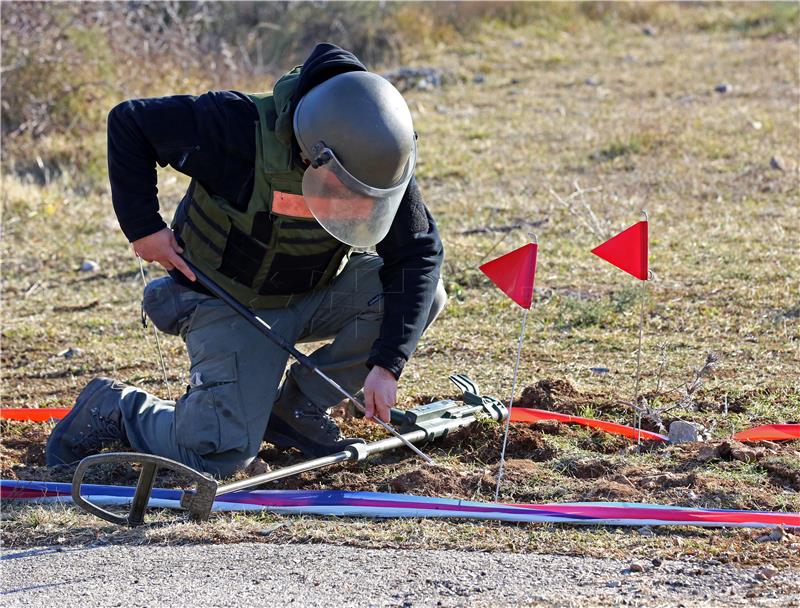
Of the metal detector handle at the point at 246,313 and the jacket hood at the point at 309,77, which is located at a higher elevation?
the jacket hood at the point at 309,77

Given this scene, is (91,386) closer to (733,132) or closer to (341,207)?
(341,207)

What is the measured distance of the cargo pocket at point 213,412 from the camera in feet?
14.1

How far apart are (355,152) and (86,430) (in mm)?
1706

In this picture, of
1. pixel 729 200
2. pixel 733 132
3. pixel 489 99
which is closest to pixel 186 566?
pixel 729 200

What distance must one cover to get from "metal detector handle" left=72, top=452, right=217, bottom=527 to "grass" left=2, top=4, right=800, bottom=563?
7 cm

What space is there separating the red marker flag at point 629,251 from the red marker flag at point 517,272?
1.20ft

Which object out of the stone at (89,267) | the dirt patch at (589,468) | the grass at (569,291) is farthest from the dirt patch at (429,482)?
the stone at (89,267)

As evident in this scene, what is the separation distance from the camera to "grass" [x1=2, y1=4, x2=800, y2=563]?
395 cm

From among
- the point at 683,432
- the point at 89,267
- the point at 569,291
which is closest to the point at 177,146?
the point at 683,432

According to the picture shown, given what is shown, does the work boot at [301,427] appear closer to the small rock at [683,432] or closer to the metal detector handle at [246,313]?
the metal detector handle at [246,313]

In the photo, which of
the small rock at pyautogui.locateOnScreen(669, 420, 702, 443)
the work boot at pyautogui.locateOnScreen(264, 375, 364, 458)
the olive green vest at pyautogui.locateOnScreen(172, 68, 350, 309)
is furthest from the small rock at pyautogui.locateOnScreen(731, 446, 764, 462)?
the olive green vest at pyautogui.locateOnScreen(172, 68, 350, 309)

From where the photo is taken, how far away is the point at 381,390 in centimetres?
409

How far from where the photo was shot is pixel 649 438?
4.54 metres

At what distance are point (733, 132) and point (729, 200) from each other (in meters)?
2.00
